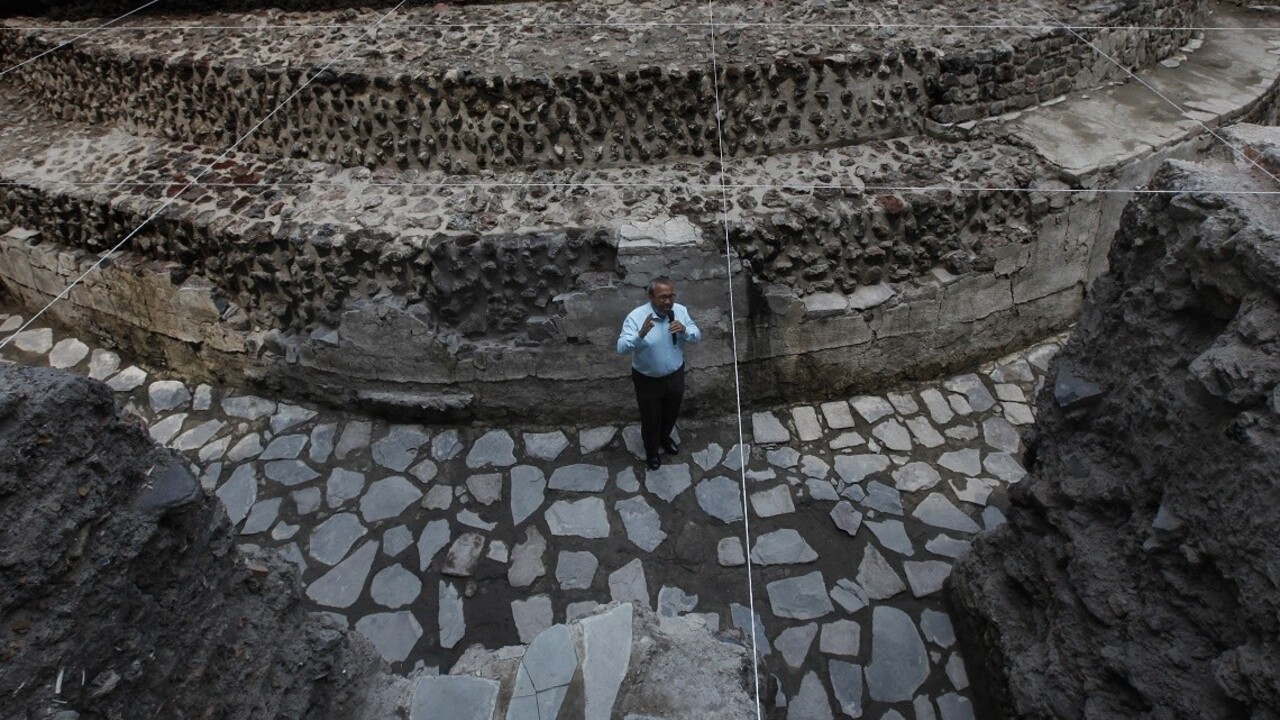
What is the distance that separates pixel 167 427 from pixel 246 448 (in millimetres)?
667

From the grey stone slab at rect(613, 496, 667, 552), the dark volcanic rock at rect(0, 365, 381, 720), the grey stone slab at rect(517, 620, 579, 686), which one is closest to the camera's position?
the dark volcanic rock at rect(0, 365, 381, 720)

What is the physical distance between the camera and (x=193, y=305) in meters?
5.36

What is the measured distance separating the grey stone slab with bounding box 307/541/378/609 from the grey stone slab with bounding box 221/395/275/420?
59.0 inches

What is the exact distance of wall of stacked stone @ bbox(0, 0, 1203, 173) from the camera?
524 cm

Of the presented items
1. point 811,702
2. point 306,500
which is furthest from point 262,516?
point 811,702

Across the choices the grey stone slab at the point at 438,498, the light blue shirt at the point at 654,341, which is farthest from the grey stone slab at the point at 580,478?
the light blue shirt at the point at 654,341

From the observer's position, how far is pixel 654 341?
14.2 feet

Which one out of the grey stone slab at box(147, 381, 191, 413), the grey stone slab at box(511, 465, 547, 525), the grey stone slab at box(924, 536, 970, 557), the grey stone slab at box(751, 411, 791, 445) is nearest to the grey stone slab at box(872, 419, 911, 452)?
the grey stone slab at box(751, 411, 791, 445)

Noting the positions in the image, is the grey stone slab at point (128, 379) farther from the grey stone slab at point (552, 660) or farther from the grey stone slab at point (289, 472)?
the grey stone slab at point (552, 660)

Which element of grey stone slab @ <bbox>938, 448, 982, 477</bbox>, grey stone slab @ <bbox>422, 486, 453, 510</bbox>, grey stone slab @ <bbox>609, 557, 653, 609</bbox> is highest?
grey stone slab @ <bbox>422, 486, 453, 510</bbox>

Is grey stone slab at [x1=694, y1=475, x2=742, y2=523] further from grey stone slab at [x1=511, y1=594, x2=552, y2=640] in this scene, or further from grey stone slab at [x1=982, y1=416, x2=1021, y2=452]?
grey stone slab at [x1=982, y1=416, x2=1021, y2=452]

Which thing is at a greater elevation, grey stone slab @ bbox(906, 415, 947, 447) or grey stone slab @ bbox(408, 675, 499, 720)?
grey stone slab @ bbox(408, 675, 499, 720)

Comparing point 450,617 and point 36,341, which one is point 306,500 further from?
point 36,341

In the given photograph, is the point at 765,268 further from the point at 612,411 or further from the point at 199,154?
the point at 199,154
